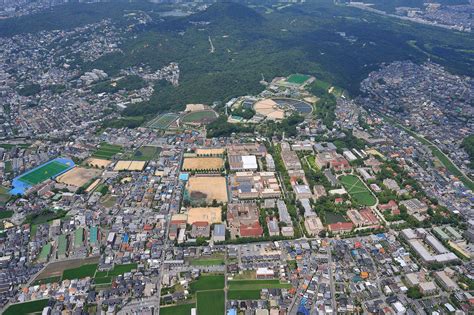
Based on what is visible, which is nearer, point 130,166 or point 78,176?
point 78,176

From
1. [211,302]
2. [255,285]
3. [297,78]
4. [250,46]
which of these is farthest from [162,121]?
[250,46]

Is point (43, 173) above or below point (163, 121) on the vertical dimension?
above

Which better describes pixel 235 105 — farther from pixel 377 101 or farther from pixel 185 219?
→ pixel 185 219

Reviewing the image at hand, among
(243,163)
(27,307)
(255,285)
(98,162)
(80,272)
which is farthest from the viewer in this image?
(98,162)

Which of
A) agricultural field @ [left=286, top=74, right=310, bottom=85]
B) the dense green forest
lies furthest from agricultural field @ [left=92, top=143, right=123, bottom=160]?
agricultural field @ [left=286, top=74, right=310, bottom=85]

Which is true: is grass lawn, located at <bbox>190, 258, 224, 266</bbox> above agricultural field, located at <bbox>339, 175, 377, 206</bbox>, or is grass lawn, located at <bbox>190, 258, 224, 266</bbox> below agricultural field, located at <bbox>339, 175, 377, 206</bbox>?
above

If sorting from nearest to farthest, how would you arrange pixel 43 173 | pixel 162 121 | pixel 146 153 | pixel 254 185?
pixel 254 185 → pixel 43 173 → pixel 146 153 → pixel 162 121

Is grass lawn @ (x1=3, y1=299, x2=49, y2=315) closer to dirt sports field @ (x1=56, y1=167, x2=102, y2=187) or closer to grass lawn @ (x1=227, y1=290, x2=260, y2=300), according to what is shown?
grass lawn @ (x1=227, y1=290, x2=260, y2=300)

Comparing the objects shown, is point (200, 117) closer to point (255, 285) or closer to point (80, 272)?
point (80, 272)
